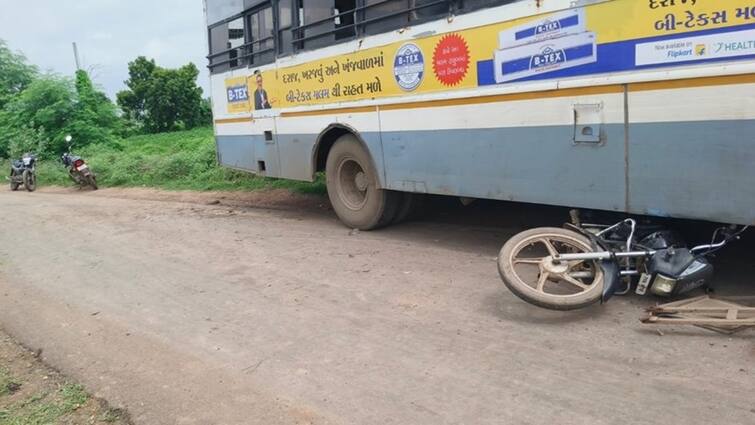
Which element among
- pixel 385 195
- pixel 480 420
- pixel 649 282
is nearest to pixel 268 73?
pixel 385 195

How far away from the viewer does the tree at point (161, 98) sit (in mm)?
34312

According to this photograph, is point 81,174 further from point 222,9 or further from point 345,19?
point 345,19

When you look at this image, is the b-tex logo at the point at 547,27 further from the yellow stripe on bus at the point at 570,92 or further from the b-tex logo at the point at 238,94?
the b-tex logo at the point at 238,94

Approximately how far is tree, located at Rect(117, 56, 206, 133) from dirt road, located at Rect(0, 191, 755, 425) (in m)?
29.6

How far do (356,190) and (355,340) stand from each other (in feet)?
11.7

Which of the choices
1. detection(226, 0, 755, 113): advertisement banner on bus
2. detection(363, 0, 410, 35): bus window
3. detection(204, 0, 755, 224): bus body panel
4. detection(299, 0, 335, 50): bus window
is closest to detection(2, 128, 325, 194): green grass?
detection(299, 0, 335, 50): bus window

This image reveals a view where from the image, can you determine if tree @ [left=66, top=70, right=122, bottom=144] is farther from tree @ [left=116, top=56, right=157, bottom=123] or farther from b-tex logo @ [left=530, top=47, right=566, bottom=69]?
b-tex logo @ [left=530, top=47, right=566, bottom=69]

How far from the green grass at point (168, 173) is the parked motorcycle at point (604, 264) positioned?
622cm

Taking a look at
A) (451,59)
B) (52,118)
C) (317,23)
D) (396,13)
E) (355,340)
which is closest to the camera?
(355,340)

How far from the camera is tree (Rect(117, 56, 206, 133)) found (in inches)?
1351

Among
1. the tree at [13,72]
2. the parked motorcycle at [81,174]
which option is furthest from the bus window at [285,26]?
the tree at [13,72]

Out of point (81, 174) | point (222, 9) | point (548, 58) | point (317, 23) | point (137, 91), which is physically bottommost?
point (81, 174)

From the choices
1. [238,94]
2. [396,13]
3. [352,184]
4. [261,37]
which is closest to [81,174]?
[238,94]

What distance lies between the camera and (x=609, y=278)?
13.0 feet
